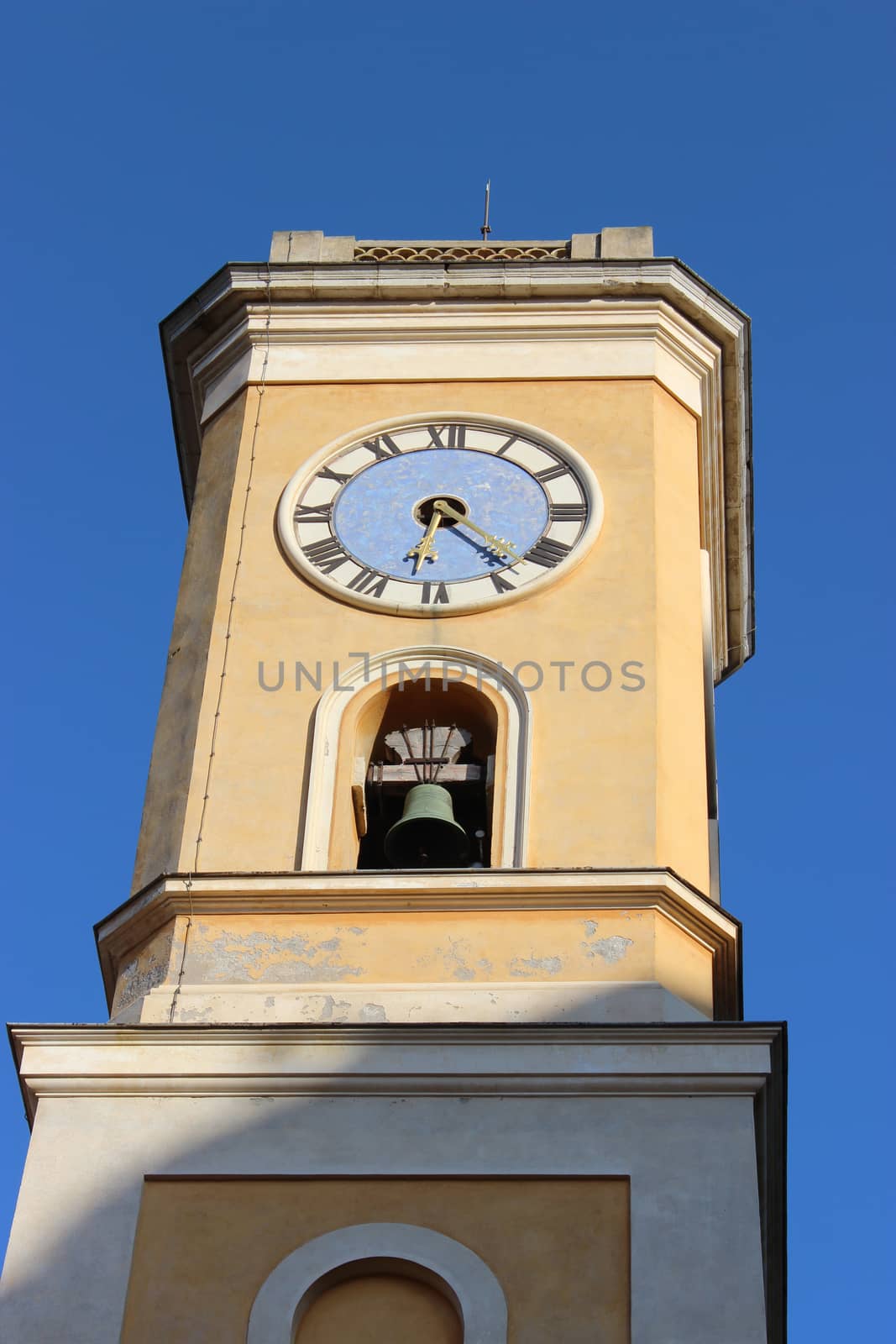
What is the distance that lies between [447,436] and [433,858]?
3.50 metres

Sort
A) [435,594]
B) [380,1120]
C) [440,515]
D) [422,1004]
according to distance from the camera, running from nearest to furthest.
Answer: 1. [380,1120]
2. [422,1004]
3. [435,594]
4. [440,515]

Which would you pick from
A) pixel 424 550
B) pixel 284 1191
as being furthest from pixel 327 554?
pixel 284 1191

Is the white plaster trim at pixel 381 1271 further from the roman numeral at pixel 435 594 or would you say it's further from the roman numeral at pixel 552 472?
the roman numeral at pixel 552 472

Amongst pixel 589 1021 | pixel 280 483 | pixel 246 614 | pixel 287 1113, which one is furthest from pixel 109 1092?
pixel 280 483

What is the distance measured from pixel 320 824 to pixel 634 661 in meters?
2.17

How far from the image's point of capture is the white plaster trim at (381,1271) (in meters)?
14.7

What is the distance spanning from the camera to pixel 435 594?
1912 centimetres

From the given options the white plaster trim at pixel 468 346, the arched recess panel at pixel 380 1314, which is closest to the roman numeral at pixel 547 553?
the white plaster trim at pixel 468 346

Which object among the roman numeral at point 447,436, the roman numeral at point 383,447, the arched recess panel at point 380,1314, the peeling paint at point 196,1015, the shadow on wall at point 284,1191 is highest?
the roman numeral at point 447,436

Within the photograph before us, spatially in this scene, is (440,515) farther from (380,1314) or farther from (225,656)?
(380,1314)

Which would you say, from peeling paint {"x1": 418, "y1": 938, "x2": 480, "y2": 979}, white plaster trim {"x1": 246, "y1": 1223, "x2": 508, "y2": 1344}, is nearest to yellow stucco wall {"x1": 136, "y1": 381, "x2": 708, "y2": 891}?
peeling paint {"x1": 418, "y1": 938, "x2": 480, "y2": 979}

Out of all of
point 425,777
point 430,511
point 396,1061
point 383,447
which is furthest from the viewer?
point 383,447

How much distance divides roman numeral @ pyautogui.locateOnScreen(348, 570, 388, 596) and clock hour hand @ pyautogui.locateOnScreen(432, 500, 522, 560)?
68cm

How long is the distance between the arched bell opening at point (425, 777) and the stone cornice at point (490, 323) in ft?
9.71
